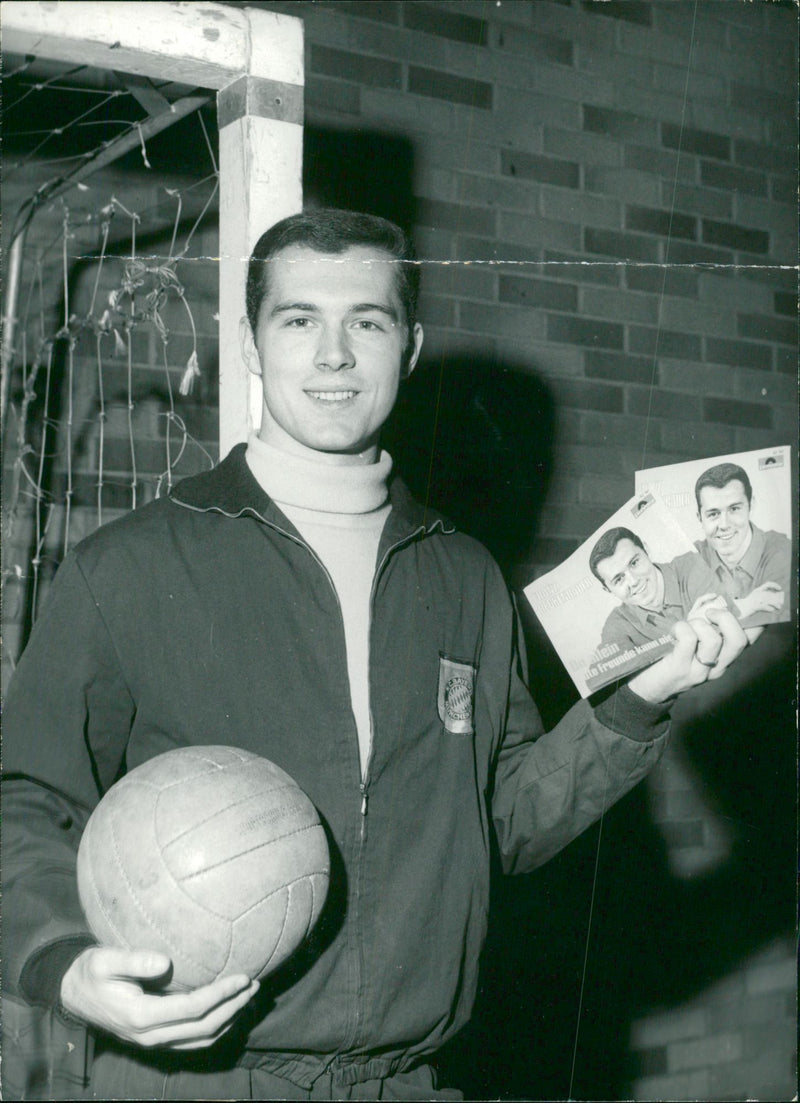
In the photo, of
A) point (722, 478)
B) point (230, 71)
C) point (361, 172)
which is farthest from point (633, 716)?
point (361, 172)

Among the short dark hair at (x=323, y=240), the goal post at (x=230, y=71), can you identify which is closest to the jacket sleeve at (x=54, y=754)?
the goal post at (x=230, y=71)

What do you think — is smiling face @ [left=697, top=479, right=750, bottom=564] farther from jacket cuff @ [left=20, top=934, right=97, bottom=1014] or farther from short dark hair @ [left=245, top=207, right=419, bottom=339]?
jacket cuff @ [left=20, top=934, right=97, bottom=1014]

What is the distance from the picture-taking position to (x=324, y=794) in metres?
1.73

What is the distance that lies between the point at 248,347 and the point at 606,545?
77 cm

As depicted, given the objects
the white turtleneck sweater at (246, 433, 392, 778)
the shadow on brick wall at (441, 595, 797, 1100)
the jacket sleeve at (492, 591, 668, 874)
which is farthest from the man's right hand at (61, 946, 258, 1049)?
the shadow on brick wall at (441, 595, 797, 1100)

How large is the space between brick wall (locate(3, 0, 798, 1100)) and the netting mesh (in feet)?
1.77

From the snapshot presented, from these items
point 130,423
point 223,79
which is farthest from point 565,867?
point 223,79

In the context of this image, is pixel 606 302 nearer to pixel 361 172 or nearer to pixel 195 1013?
pixel 361 172

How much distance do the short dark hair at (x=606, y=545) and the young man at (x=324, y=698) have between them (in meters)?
0.22

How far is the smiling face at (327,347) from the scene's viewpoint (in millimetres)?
1812

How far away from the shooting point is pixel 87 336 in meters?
2.52

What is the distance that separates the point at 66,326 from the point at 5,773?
118 centimetres

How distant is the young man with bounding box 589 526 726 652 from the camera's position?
187cm

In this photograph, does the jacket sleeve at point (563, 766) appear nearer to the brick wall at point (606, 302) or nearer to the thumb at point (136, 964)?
the thumb at point (136, 964)
